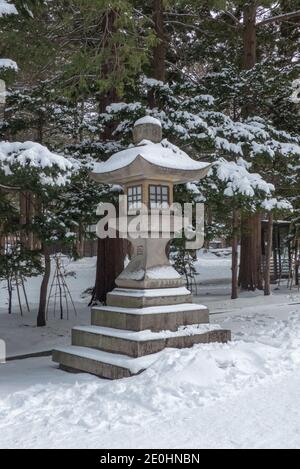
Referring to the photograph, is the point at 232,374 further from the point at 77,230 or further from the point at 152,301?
the point at 77,230

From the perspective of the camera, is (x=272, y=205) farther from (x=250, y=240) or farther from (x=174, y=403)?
(x=250, y=240)

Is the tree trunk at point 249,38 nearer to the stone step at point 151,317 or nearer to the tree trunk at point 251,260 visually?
the tree trunk at point 251,260

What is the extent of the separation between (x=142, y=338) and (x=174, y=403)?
1.46 metres

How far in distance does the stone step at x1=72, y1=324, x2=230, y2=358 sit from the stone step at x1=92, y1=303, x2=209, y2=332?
0.09 meters

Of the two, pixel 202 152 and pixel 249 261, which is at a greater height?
pixel 202 152

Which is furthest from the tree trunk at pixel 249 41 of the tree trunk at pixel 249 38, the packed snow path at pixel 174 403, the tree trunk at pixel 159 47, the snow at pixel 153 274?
the packed snow path at pixel 174 403

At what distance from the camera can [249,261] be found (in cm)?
1483

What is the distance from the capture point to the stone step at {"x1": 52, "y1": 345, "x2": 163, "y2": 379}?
209 inches

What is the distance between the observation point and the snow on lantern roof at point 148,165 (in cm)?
624

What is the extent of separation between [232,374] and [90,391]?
1.47m

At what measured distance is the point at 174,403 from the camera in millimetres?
4266

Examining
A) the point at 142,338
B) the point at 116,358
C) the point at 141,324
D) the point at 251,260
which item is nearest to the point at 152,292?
the point at 141,324

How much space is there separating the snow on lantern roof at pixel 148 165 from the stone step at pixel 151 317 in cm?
176
